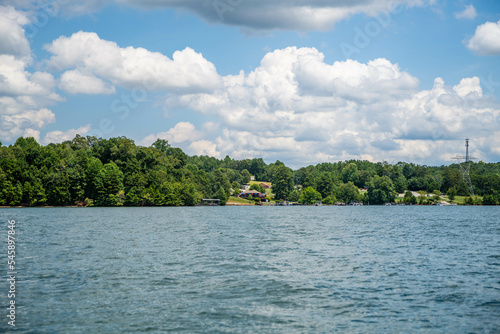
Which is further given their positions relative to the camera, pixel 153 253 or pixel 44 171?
pixel 44 171

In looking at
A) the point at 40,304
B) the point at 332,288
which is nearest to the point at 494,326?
the point at 332,288

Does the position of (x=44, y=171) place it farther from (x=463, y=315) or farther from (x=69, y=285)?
(x=463, y=315)

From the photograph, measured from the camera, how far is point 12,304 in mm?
21125

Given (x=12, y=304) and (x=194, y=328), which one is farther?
(x=12, y=304)

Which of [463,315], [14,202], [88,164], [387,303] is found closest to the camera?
[463,315]

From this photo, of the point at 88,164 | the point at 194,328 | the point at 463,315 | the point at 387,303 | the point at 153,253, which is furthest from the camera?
the point at 88,164

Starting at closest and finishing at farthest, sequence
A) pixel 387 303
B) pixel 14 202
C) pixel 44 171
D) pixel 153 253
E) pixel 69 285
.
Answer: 1. pixel 387 303
2. pixel 69 285
3. pixel 153 253
4. pixel 14 202
5. pixel 44 171

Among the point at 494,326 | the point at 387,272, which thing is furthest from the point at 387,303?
the point at 387,272

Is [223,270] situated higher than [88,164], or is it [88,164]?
[88,164]

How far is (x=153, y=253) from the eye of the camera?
39.1m

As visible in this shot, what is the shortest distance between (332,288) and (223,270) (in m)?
8.52

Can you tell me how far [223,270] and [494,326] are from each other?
56.2ft

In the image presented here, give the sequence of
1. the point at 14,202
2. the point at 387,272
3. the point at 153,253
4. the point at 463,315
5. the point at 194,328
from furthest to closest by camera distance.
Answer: the point at 14,202 → the point at 153,253 → the point at 387,272 → the point at 463,315 → the point at 194,328

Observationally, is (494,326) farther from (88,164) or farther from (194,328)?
(88,164)
